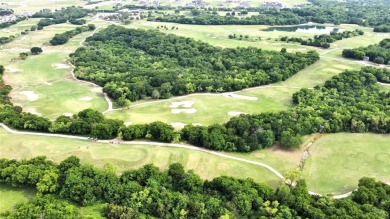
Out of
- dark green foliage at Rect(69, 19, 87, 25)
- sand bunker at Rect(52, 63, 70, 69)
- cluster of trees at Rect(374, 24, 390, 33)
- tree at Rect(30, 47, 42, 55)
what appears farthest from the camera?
dark green foliage at Rect(69, 19, 87, 25)

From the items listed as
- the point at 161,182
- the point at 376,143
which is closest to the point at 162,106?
the point at 161,182

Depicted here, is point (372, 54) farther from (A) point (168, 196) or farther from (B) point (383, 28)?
(A) point (168, 196)

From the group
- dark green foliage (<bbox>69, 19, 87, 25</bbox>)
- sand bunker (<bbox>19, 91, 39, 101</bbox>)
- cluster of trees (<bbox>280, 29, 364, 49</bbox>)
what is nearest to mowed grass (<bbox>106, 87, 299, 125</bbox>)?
sand bunker (<bbox>19, 91, 39, 101</bbox>)

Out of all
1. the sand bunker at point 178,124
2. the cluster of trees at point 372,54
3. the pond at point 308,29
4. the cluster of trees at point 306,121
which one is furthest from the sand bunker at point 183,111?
the pond at point 308,29

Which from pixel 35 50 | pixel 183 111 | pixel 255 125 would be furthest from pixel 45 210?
pixel 35 50

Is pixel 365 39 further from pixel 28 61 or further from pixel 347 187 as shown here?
pixel 28 61

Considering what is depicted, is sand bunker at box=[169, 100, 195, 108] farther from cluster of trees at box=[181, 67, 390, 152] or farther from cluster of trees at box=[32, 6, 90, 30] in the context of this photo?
cluster of trees at box=[32, 6, 90, 30]
